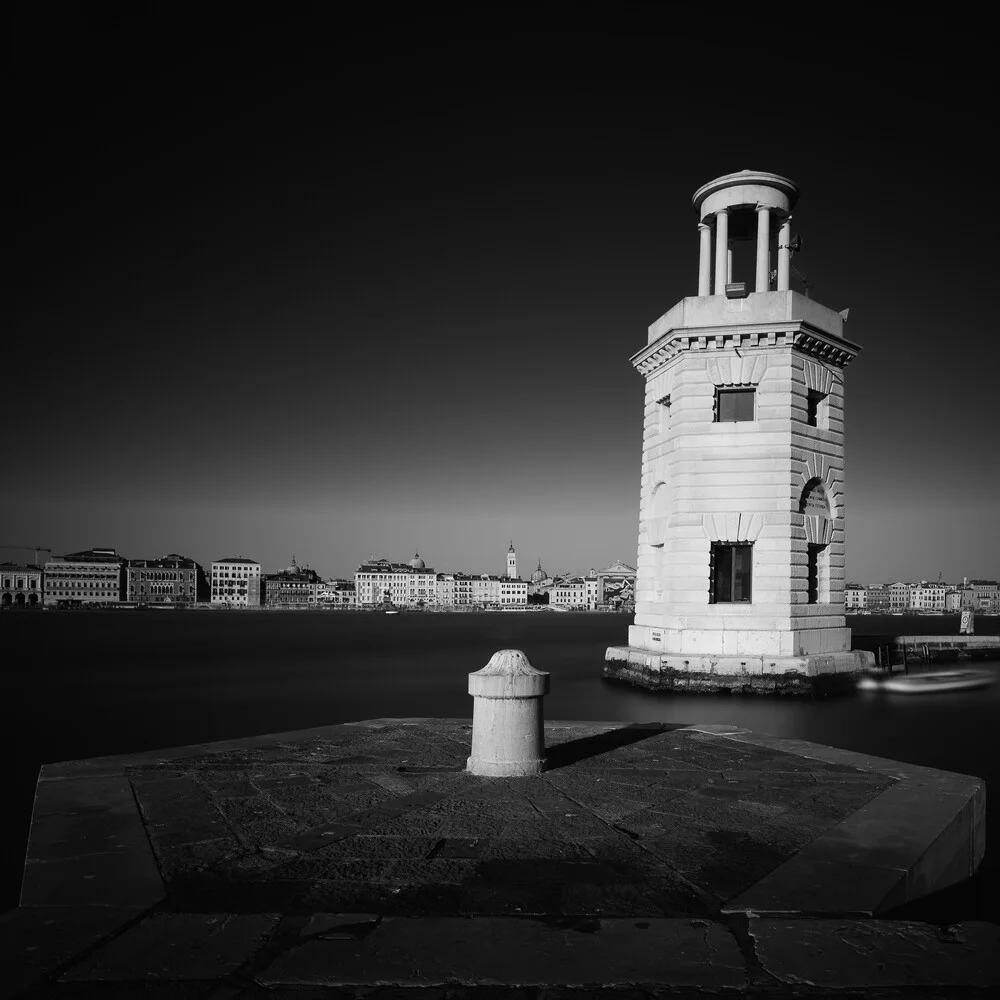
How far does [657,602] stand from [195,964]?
20206 millimetres

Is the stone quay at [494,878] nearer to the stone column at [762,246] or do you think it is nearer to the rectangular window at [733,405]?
the rectangular window at [733,405]

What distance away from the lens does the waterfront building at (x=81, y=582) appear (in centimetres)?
17875

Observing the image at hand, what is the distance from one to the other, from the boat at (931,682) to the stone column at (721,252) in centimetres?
1212

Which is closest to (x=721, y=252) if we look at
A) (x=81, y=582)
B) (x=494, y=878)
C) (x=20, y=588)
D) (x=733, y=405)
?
(x=733, y=405)

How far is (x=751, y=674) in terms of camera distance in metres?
20.4

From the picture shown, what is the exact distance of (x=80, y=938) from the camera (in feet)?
13.1

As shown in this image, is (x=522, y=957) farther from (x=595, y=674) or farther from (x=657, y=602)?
(x=595, y=674)

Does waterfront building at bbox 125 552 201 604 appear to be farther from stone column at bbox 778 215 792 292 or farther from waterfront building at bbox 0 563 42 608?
stone column at bbox 778 215 792 292

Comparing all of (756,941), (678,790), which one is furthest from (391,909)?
(678,790)

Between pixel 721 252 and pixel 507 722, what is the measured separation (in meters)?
18.9

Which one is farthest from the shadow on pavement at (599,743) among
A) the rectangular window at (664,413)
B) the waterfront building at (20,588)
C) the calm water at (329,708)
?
the waterfront building at (20,588)

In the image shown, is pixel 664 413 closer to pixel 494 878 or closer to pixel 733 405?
pixel 733 405

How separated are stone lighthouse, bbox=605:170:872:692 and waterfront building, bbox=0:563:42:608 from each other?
195m

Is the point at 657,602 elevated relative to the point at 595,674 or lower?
elevated
